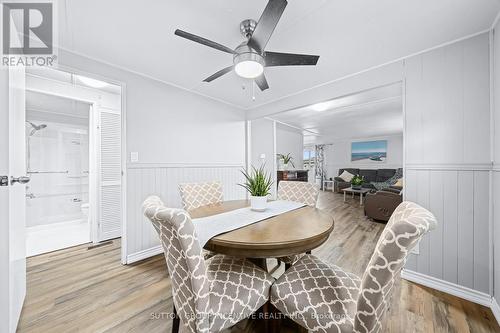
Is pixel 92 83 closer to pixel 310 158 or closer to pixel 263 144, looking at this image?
pixel 263 144

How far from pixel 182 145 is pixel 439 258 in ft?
10.6

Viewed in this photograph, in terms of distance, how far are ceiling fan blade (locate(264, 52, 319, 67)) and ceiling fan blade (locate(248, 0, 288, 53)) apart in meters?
0.12

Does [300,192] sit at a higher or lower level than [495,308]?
higher

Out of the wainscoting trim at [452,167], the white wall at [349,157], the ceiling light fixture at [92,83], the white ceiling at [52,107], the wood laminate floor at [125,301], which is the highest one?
the ceiling light fixture at [92,83]

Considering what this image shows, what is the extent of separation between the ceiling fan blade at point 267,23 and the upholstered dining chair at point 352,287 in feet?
3.92

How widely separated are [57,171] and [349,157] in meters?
9.27

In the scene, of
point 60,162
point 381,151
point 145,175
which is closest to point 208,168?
point 145,175

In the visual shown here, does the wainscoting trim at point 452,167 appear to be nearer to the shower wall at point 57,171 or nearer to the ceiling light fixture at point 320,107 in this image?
the ceiling light fixture at point 320,107

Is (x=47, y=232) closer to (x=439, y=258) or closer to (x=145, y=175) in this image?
(x=145, y=175)

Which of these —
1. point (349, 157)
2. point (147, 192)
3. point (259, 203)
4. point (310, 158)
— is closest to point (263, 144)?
point (147, 192)

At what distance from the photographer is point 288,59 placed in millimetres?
1503

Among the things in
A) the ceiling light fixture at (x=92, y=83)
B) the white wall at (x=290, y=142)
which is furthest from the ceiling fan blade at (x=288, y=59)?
the white wall at (x=290, y=142)

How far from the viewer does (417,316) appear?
4.79 feet

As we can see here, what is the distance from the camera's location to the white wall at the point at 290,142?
19.2 feet
